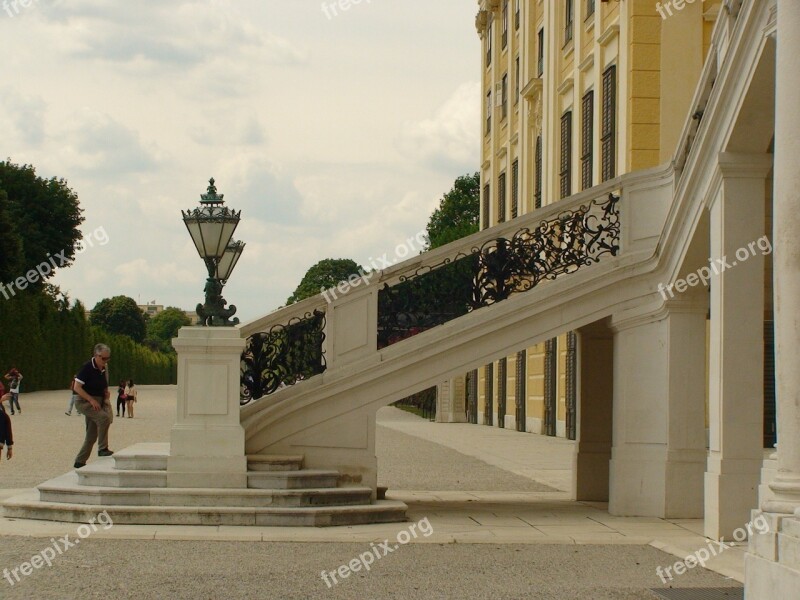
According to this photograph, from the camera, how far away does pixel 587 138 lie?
26.8 metres

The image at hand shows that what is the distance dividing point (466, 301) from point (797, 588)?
701cm

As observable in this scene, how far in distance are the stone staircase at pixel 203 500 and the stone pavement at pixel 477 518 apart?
23 centimetres

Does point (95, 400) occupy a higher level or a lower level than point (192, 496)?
higher

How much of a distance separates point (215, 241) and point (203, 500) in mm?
2884

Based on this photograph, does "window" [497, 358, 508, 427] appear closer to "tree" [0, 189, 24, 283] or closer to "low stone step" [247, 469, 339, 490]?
"low stone step" [247, 469, 339, 490]

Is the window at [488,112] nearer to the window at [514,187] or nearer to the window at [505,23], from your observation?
the window at [505,23]

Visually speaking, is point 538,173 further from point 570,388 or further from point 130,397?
point 130,397

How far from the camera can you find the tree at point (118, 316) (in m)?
150

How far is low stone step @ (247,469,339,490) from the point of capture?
1238cm

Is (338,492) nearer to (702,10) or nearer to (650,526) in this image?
(650,526)

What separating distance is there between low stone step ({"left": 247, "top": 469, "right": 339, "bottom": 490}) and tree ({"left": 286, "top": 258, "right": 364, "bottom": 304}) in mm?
97972

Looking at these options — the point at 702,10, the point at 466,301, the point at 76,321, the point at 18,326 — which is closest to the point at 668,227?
the point at 466,301

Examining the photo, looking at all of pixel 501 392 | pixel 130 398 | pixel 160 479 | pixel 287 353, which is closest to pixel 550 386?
pixel 501 392

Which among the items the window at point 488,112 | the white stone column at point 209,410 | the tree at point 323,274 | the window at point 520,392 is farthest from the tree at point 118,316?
the white stone column at point 209,410
